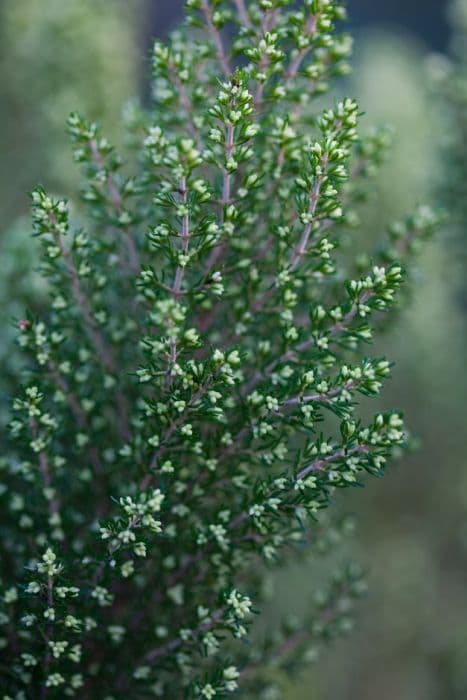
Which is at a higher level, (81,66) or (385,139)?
(81,66)

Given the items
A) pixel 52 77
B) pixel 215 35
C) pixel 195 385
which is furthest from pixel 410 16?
pixel 195 385

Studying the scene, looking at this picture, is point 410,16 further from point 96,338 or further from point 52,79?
point 96,338

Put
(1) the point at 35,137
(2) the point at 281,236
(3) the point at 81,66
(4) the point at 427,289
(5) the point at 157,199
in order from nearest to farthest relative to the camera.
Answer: (5) the point at 157,199
(2) the point at 281,236
(3) the point at 81,66
(1) the point at 35,137
(4) the point at 427,289

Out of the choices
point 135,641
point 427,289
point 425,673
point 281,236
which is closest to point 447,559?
point 425,673

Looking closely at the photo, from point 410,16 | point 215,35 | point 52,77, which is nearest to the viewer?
point 215,35

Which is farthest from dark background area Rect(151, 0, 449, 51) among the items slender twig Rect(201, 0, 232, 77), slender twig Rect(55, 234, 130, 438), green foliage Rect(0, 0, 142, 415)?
slender twig Rect(55, 234, 130, 438)

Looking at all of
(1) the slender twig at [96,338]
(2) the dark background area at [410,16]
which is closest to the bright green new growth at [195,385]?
(1) the slender twig at [96,338]

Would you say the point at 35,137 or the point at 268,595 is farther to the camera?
the point at 35,137

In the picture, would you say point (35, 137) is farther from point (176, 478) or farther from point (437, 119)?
point (176, 478)

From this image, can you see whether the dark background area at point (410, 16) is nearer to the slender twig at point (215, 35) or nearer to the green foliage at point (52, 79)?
the green foliage at point (52, 79)
